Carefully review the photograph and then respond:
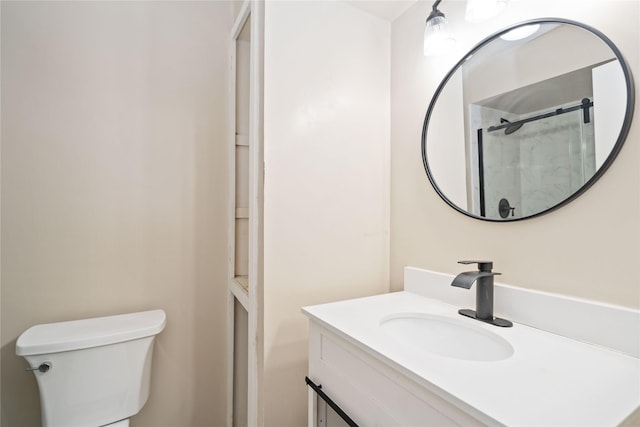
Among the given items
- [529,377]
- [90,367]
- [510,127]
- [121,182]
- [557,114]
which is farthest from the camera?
[121,182]

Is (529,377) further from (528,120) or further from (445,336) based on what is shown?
(528,120)

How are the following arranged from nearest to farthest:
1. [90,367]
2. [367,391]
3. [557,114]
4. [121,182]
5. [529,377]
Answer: [529,377] → [367,391] → [557,114] → [90,367] → [121,182]

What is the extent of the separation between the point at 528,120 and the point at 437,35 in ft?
1.28

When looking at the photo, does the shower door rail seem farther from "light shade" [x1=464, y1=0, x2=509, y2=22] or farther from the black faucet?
the black faucet

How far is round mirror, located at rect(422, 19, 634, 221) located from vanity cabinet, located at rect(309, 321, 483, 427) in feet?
1.91

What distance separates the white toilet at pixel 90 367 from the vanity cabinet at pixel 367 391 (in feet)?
2.46

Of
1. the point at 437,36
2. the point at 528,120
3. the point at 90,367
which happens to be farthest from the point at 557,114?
the point at 90,367

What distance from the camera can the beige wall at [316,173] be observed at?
103 centimetres

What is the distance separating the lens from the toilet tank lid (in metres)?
A: 1.00

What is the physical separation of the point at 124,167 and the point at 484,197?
1437mm

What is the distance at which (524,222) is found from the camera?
0.83 metres

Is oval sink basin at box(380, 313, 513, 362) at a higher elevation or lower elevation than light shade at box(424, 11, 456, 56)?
lower

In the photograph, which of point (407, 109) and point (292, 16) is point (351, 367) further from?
point (292, 16)

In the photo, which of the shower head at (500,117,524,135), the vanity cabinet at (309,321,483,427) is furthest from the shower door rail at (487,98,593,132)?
the vanity cabinet at (309,321,483,427)
